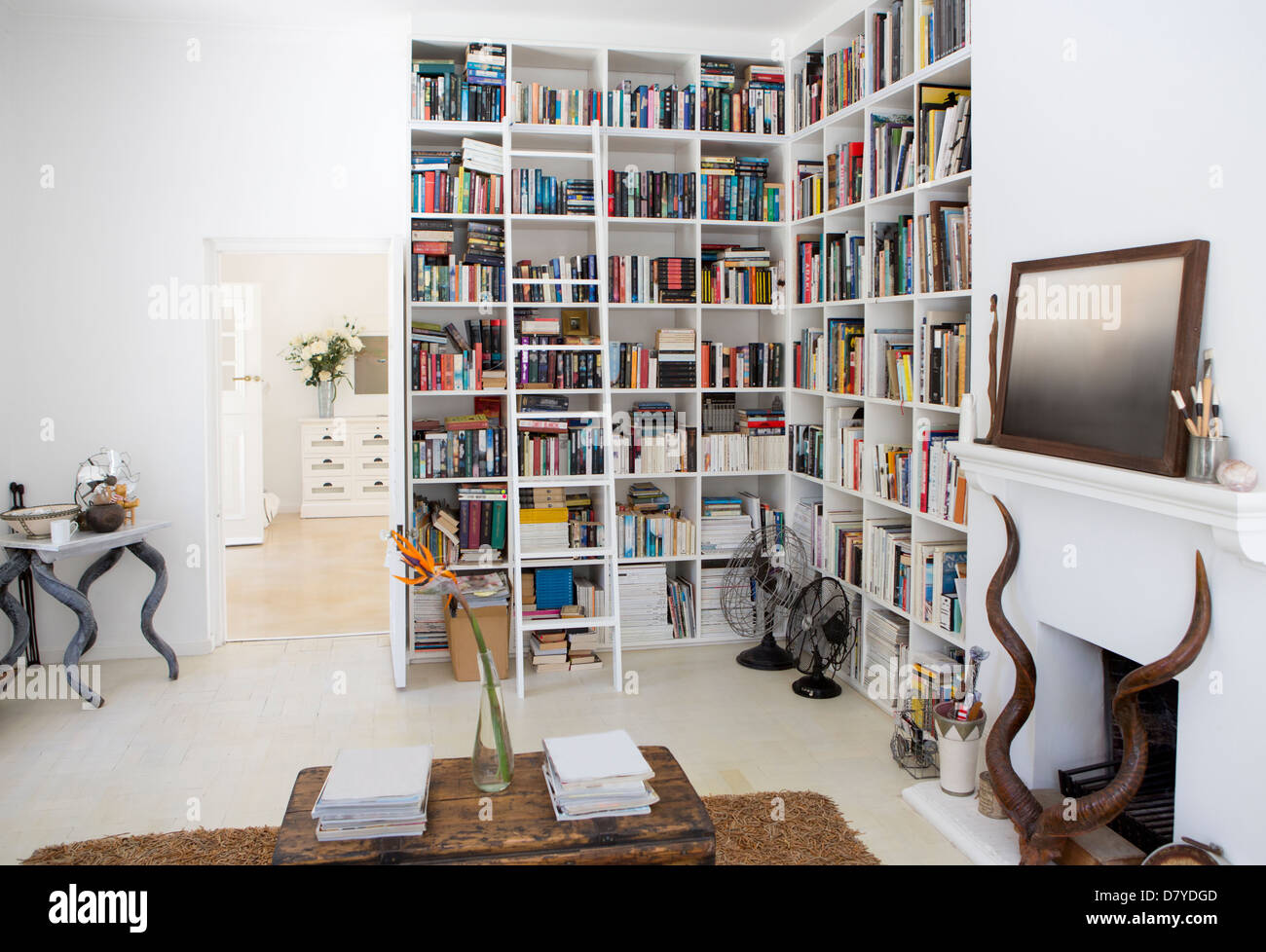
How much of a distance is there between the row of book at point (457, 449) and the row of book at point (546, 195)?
1096 millimetres

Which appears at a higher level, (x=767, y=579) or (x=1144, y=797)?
(x=767, y=579)

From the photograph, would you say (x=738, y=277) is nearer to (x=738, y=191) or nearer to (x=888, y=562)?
(x=738, y=191)

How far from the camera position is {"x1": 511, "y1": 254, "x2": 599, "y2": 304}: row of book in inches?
204

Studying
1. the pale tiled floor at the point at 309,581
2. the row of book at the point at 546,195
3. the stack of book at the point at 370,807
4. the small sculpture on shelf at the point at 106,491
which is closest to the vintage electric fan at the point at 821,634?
the row of book at the point at 546,195

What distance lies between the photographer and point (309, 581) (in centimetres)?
693

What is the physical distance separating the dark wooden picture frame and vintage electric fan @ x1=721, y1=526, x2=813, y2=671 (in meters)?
2.04

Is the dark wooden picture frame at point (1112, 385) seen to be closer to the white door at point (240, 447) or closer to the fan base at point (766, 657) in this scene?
the fan base at point (766, 657)

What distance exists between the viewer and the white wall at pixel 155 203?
502 centimetres

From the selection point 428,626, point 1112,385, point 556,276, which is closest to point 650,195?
point 556,276

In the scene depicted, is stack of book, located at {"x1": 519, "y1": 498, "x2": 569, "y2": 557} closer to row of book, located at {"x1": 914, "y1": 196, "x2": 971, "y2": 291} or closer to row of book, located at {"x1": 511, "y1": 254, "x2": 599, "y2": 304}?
row of book, located at {"x1": 511, "y1": 254, "x2": 599, "y2": 304}

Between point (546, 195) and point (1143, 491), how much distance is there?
3547mm

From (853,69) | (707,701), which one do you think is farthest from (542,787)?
(853,69)

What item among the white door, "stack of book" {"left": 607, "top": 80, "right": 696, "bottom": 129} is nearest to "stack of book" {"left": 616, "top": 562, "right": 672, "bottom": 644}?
"stack of book" {"left": 607, "top": 80, "right": 696, "bottom": 129}

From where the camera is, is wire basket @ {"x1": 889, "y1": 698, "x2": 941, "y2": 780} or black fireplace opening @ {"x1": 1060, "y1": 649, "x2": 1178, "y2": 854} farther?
wire basket @ {"x1": 889, "y1": 698, "x2": 941, "y2": 780}
